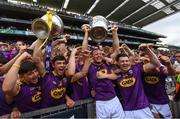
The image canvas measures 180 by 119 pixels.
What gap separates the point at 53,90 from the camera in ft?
10.2

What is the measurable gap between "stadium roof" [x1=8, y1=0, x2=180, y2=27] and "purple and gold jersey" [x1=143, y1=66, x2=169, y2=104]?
17607mm

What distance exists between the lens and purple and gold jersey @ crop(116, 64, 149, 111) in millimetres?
3559

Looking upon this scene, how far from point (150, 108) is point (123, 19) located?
26766 mm

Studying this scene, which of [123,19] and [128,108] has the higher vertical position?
[123,19]

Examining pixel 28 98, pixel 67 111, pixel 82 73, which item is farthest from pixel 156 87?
→ pixel 28 98

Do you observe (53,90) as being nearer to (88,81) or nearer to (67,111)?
(67,111)

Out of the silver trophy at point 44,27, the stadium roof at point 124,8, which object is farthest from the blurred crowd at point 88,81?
the stadium roof at point 124,8

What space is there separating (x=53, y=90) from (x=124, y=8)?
2374 centimetres

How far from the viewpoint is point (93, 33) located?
4.05 metres

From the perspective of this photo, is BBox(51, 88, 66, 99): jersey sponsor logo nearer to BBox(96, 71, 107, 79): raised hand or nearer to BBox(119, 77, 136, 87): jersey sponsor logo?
BBox(96, 71, 107, 79): raised hand

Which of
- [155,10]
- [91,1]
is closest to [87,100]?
[91,1]

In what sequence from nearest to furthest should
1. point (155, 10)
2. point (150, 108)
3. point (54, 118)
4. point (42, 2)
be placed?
point (54, 118)
point (150, 108)
point (42, 2)
point (155, 10)

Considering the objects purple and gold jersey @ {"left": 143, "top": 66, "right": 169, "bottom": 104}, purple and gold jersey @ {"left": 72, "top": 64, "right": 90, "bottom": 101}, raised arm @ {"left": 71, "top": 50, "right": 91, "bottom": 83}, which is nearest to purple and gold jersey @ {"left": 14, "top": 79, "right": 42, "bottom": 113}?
raised arm @ {"left": 71, "top": 50, "right": 91, "bottom": 83}

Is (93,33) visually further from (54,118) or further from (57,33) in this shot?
(54,118)
